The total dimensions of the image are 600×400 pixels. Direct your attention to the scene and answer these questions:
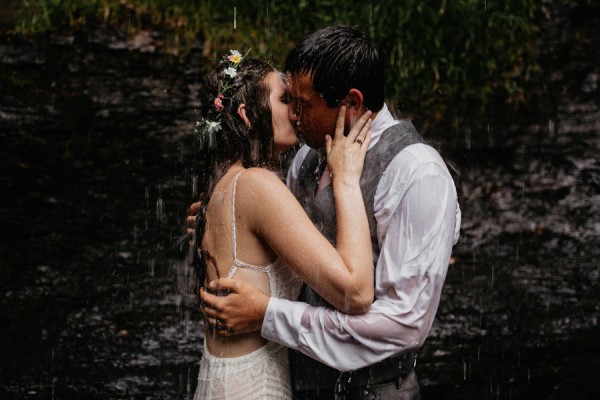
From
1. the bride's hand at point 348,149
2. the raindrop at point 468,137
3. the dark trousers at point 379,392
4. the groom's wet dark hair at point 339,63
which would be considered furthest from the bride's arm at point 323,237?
the raindrop at point 468,137

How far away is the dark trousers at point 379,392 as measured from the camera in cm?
265

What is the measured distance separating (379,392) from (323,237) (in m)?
0.63

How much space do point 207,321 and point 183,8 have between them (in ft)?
18.2

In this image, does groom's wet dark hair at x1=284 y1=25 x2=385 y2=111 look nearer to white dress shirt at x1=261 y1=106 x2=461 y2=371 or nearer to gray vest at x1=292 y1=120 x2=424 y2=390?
gray vest at x1=292 y1=120 x2=424 y2=390

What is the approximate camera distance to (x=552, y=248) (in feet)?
21.0

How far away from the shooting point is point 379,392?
8.70ft

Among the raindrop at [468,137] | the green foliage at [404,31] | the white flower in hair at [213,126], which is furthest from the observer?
the raindrop at [468,137]

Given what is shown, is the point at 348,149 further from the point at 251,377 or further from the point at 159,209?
the point at 159,209

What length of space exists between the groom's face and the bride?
0.18 feet

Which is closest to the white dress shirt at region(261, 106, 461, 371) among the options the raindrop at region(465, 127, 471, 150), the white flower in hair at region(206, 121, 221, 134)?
the white flower in hair at region(206, 121, 221, 134)

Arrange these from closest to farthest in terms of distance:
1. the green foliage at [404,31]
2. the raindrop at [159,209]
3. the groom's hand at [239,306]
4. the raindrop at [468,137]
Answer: the groom's hand at [239,306] → the raindrop at [159,209] → the green foliage at [404,31] → the raindrop at [468,137]

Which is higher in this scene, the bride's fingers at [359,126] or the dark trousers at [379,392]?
the bride's fingers at [359,126]

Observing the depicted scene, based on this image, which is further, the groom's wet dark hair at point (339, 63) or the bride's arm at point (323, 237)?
the groom's wet dark hair at point (339, 63)

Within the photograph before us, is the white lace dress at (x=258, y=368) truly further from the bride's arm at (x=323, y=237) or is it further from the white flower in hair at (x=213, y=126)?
the white flower in hair at (x=213, y=126)
